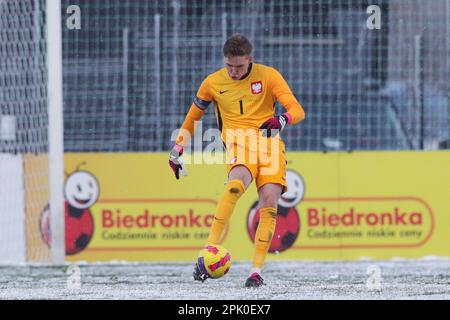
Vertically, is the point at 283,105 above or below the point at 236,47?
below

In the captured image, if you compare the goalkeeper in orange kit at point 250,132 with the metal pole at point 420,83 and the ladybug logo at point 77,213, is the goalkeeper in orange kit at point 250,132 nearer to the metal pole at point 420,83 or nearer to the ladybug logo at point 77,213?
the ladybug logo at point 77,213

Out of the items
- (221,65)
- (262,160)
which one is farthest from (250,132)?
(221,65)

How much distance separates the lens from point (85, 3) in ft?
39.2

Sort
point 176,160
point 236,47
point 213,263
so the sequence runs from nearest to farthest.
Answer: point 213,263, point 236,47, point 176,160

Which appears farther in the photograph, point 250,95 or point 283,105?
point 250,95

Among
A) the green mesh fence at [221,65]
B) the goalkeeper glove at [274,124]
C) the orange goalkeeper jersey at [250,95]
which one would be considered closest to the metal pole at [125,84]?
the green mesh fence at [221,65]

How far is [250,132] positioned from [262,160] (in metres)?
0.22

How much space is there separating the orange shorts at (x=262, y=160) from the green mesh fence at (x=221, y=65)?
13.6 feet

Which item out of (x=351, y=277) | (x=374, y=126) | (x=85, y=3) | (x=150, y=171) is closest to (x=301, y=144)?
(x=374, y=126)

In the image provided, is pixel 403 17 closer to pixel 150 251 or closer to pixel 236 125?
pixel 150 251

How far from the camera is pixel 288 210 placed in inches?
443

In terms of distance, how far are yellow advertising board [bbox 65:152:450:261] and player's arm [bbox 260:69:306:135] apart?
11.7 feet

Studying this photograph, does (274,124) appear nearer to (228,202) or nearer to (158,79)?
(228,202)

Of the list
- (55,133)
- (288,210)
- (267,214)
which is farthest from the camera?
(288,210)
